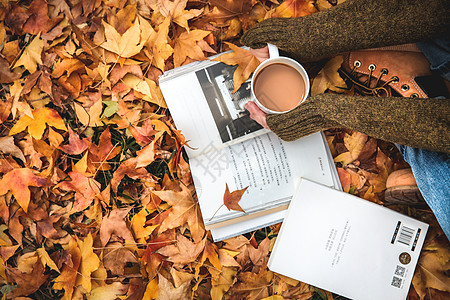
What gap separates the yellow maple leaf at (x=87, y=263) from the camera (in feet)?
3.05

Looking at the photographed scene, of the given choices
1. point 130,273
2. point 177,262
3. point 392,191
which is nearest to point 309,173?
point 392,191

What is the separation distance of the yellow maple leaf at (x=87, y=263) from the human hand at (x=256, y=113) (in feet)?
1.94

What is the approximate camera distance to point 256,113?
0.93 metres

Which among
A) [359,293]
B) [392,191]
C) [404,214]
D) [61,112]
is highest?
[61,112]

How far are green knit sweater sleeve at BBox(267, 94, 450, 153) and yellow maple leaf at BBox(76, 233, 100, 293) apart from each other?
64 cm

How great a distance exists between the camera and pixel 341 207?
99cm

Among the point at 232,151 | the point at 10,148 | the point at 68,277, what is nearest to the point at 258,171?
the point at 232,151

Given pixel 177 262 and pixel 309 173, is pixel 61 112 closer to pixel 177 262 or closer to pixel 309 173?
pixel 177 262

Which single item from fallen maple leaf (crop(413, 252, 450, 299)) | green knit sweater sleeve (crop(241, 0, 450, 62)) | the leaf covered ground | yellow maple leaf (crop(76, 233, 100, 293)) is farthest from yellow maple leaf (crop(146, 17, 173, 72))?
fallen maple leaf (crop(413, 252, 450, 299))

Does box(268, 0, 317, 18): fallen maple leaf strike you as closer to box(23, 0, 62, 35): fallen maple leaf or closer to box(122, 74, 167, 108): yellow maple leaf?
box(122, 74, 167, 108): yellow maple leaf

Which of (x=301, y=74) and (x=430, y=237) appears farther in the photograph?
(x=430, y=237)

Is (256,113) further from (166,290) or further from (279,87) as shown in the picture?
(166,290)

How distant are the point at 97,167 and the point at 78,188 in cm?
8

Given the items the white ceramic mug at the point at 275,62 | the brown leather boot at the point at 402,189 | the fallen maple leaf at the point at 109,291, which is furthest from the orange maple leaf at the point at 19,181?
the brown leather boot at the point at 402,189
